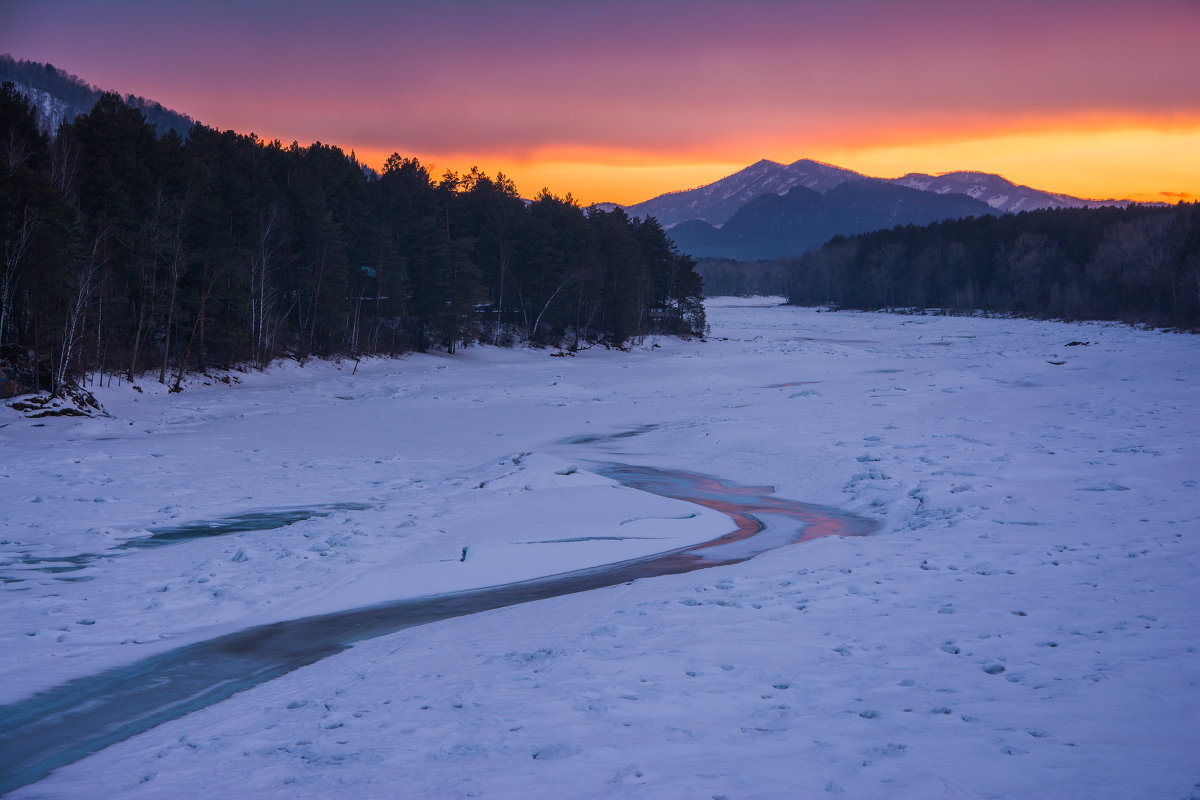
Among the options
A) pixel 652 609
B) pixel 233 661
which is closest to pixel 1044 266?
pixel 652 609

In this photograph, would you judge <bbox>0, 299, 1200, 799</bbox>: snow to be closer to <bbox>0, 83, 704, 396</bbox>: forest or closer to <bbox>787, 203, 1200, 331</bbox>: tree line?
<bbox>0, 83, 704, 396</bbox>: forest

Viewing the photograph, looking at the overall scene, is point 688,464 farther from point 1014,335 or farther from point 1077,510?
point 1014,335

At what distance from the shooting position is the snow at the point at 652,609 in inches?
209

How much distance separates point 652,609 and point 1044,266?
131319mm

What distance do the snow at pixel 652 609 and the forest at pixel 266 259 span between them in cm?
777

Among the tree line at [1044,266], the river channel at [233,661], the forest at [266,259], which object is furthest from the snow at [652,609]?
the tree line at [1044,266]

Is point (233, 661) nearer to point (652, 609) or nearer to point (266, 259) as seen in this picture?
point (652, 609)

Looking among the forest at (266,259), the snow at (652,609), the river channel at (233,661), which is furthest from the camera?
the forest at (266,259)

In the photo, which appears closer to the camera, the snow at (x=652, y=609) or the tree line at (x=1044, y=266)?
the snow at (x=652, y=609)

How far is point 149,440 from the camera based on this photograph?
2423cm

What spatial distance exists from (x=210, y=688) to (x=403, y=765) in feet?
9.70

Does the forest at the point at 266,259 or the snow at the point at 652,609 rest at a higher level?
the forest at the point at 266,259

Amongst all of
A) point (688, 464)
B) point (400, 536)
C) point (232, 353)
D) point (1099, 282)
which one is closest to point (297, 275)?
point (232, 353)

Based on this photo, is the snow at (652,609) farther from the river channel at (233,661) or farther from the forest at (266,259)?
the forest at (266,259)
